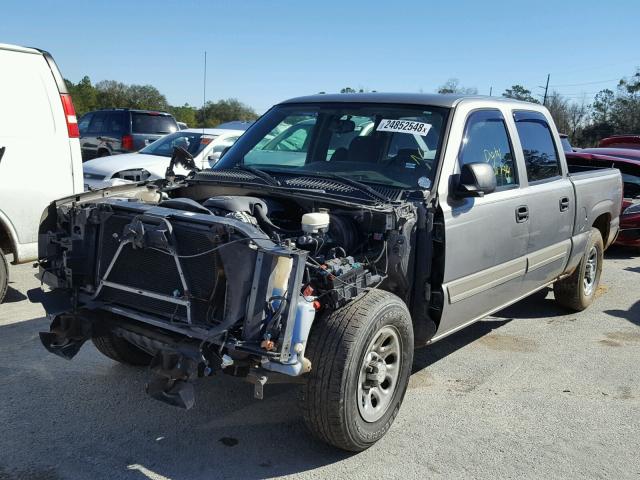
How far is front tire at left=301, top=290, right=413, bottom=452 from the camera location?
3.23m

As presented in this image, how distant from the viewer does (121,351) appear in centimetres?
441

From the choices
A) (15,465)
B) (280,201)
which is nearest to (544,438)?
(280,201)

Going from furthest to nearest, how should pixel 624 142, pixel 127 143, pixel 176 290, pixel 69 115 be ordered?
pixel 127 143
pixel 624 142
pixel 69 115
pixel 176 290

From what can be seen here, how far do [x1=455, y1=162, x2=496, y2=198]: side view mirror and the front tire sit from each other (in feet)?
3.04

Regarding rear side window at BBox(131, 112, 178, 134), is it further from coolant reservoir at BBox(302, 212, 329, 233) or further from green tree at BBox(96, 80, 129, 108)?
green tree at BBox(96, 80, 129, 108)

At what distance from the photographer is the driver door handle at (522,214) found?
15.5ft

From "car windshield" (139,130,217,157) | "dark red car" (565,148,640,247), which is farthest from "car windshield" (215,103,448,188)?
"car windshield" (139,130,217,157)

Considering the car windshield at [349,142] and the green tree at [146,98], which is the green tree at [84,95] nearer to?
the green tree at [146,98]

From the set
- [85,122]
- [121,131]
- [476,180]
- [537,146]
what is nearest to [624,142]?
[537,146]

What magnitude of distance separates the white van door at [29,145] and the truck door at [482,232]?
12.1ft

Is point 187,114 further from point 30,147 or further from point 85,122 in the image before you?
point 30,147

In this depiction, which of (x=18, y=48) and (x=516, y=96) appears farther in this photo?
(x=516, y=96)

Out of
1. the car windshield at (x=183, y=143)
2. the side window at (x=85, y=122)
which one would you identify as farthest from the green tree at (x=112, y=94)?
the car windshield at (x=183, y=143)

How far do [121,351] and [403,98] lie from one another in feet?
8.77
